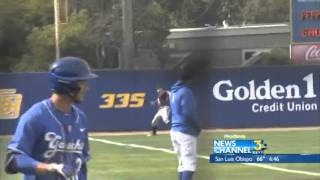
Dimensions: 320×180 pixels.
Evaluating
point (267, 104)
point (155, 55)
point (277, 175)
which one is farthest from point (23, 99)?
point (155, 55)

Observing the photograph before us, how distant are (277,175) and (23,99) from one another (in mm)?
5731

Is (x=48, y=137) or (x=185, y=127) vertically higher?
(x=48, y=137)

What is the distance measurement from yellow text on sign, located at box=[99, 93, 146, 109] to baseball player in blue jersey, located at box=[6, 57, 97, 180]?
34.9 feet

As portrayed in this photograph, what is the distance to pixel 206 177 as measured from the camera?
11.0ft

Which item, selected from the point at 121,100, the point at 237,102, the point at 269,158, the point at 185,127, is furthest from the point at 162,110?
the point at 185,127

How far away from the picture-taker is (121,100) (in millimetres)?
13008

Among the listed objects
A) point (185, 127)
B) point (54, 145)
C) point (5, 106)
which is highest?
point (54, 145)

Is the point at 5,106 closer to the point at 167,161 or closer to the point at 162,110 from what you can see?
the point at 167,161

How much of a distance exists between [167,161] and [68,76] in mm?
6187

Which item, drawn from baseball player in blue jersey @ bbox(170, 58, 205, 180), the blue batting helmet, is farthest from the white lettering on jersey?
baseball player in blue jersey @ bbox(170, 58, 205, 180)

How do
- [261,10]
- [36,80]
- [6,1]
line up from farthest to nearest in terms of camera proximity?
[36,80], [261,10], [6,1]

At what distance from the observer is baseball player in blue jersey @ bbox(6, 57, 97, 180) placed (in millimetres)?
2109

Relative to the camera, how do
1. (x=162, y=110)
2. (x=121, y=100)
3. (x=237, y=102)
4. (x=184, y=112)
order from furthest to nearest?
(x=121, y=100) < (x=237, y=102) < (x=162, y=110) < (x=184, y=112)

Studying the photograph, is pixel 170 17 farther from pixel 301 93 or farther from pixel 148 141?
pixel 301 93
